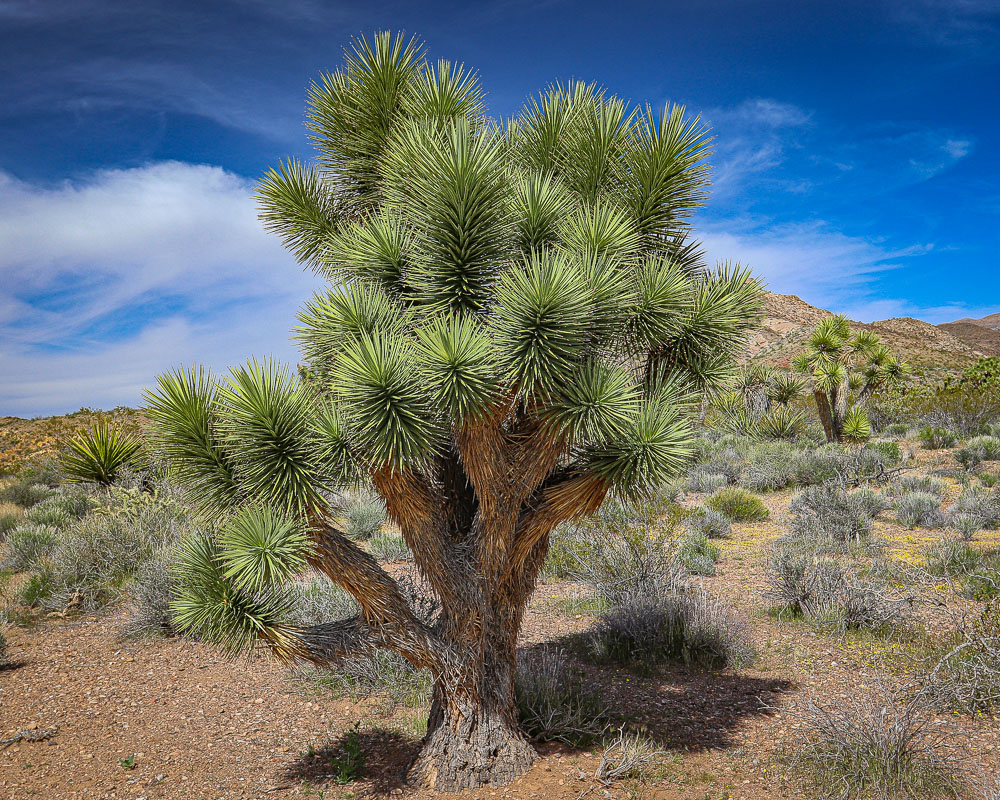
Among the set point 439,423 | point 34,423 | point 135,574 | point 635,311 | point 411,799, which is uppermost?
point 34,423

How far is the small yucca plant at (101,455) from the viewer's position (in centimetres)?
1039

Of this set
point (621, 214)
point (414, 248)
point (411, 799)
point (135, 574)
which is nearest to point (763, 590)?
point (411, 799)

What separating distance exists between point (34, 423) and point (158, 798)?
37392 millimetres

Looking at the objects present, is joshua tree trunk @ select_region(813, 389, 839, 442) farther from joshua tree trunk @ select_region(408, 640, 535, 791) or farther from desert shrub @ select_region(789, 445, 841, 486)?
joshua tree trunk @ select_region(408, 640, 535, 791)

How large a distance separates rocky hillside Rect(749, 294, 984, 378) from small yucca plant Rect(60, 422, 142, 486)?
3622 centimetres

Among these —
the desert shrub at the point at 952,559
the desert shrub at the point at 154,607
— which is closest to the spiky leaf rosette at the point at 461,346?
the desert shrub at the point at 154,607

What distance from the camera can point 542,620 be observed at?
8453 mm

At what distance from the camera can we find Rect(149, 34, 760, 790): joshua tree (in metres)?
3.48

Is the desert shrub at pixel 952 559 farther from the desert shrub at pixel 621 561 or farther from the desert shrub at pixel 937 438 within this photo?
the desert shrub at pixel 937 438

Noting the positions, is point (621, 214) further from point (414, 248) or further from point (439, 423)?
point (439, 423)

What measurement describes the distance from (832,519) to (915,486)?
4228mm

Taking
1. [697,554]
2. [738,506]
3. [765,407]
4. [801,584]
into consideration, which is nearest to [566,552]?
[697,554]

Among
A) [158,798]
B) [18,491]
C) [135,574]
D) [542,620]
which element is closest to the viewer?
[158,798]

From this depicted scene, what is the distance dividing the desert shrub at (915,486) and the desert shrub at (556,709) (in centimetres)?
1072
